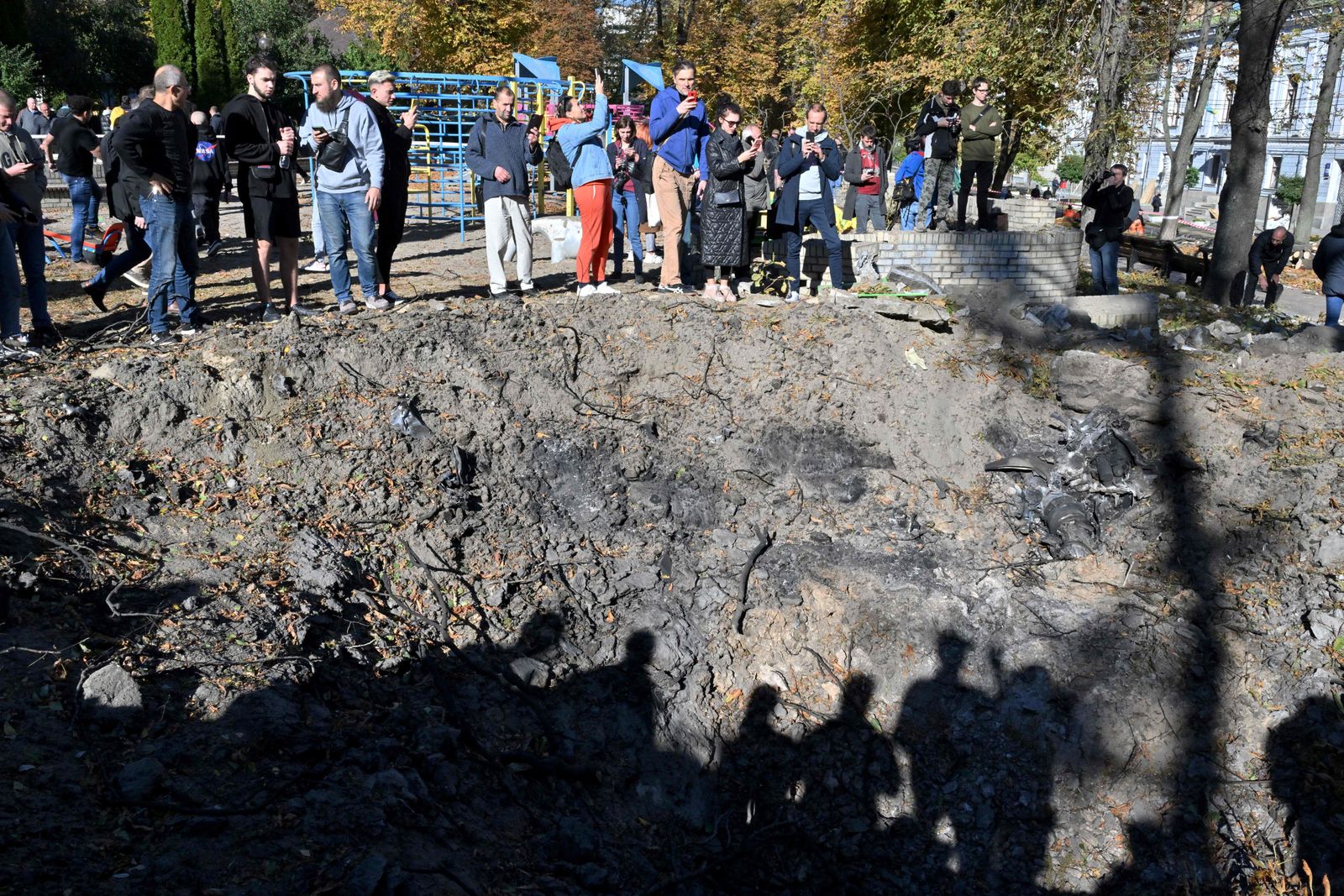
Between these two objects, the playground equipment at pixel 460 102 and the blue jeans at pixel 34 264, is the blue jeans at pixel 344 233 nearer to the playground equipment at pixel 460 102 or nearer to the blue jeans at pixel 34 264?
the blue jeans at pixel 34 264

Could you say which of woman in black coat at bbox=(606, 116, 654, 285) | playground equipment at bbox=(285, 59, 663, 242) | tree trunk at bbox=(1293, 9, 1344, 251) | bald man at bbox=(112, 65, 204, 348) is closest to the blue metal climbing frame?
playground equipment at bbox=(285, 59, 663, 242)

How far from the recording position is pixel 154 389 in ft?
18.6

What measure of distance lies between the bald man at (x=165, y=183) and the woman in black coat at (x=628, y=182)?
426cm

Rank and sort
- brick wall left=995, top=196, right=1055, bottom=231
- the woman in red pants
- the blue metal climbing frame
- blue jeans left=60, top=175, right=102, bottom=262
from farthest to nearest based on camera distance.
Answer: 1. brick wall left=995, top=196, right=1055, bottom=231
2. the blue metal climbing frame
3. blue jeans left=60, top=175, right=102, bottom=262
4. the woman in red pants

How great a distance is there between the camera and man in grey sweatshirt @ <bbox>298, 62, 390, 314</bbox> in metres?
7.15

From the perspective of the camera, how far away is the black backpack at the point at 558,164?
8180 mm

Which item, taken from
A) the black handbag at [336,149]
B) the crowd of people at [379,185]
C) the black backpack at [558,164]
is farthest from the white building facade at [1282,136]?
the black handbag at [336,149]

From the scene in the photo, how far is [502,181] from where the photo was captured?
26.8ft

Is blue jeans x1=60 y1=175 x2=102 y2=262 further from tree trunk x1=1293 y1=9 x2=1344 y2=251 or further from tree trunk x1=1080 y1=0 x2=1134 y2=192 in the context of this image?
tree trunk x1=1293 y1=9 x2=1344 y2=251

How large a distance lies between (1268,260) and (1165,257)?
8.55 ft

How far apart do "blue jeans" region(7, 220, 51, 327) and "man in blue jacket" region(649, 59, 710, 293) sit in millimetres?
4566

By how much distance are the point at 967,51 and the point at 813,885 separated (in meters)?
13.7

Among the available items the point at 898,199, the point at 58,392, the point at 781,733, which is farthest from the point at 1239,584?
the point at 898,199

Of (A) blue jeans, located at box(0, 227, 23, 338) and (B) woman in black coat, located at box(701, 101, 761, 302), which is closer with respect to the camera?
(A) blue jeans, located at box(0, 227, 23, 338)
